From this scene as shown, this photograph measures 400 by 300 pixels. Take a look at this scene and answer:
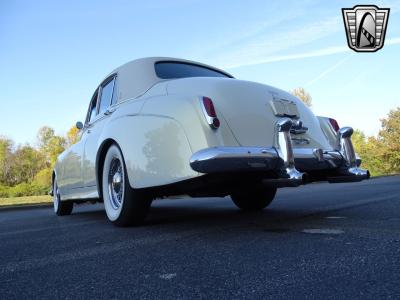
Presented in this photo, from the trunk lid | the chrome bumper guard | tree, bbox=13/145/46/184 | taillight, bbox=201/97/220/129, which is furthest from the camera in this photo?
tree, bbox=13/145/46/184

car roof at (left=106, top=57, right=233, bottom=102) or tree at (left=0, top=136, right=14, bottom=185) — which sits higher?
car roof at (left=106, top=57, right=233, bottom=102)

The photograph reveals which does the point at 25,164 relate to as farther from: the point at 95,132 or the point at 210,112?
the point at 210,112

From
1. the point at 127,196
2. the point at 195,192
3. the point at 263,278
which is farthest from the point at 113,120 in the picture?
the point at 263,278

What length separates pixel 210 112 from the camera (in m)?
3.00

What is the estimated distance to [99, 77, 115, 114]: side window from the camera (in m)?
4.68

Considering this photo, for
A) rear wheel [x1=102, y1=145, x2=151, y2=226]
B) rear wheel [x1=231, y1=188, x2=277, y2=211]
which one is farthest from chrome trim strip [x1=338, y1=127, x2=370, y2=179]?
rear wheel [x1=102, y1=145, x2=151, y2=226]

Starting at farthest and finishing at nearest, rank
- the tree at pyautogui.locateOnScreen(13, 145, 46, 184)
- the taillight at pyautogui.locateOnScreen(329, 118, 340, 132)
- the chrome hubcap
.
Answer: the tree at pyautogui.locateOnScreen(13, 145, 46, 184) → the taillight at pyautogui.locateOnScreen(329, 118, 340, 132) → the chrome hubcap

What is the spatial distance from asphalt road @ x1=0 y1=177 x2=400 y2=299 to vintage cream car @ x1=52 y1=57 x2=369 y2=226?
414 mm

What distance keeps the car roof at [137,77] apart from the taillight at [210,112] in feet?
3.09

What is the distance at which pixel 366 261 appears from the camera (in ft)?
6.52

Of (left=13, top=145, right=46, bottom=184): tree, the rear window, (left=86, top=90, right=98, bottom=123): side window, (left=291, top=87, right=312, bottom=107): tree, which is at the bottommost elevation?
(left=13, top=145, right=46, bottom=184): tree

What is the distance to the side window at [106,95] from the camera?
4.68 meters

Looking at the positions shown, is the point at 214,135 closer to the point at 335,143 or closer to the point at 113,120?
the point at 113,120

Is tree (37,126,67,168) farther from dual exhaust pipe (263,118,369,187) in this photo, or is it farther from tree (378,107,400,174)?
dual exhaust pipe (263,118,369,187)
